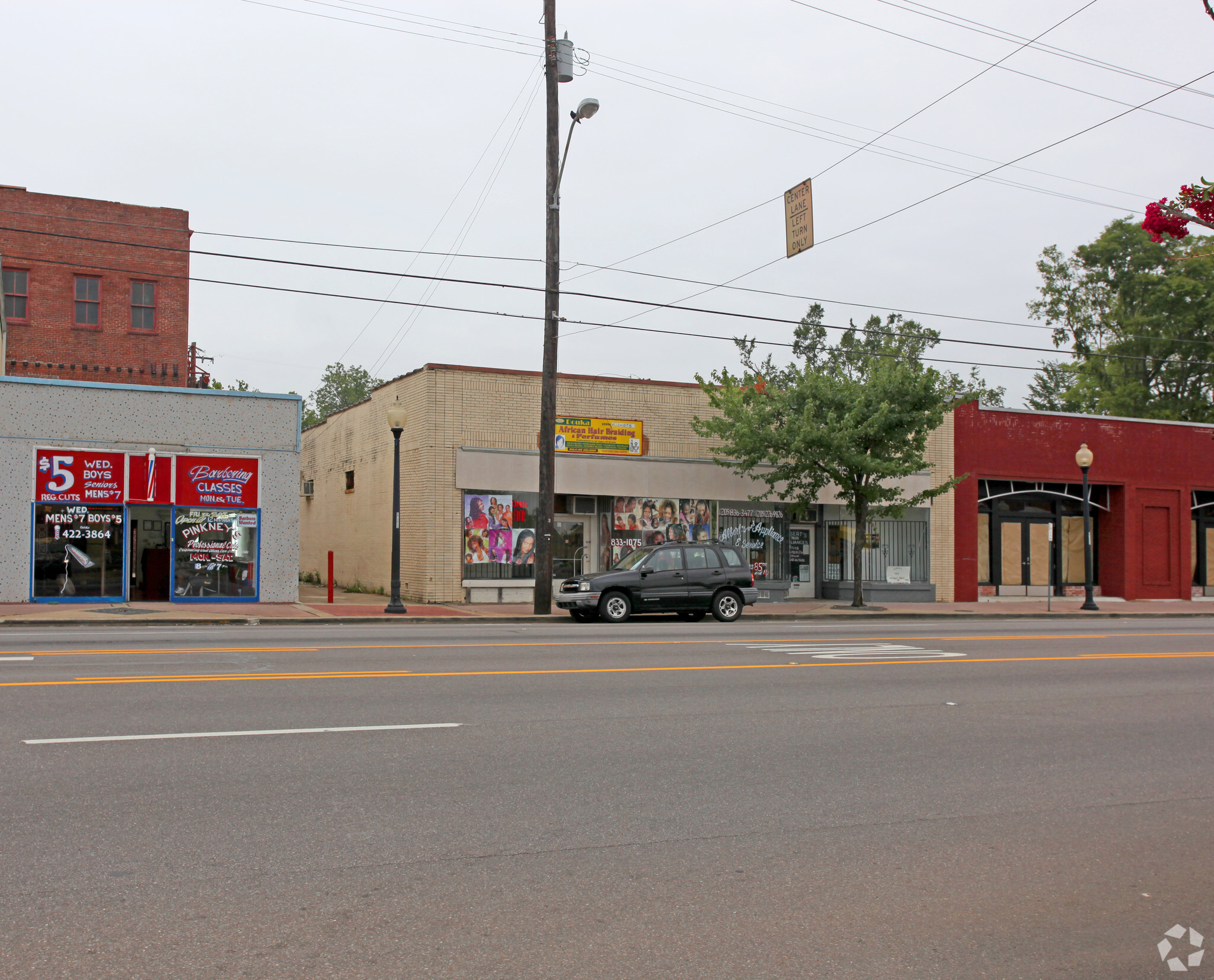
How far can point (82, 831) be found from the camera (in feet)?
17.5

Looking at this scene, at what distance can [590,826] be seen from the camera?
570 centimetres

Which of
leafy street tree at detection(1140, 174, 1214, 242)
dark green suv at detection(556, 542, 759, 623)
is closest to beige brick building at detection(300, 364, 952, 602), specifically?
dark green suv at detection(556, 542, 759, 623)

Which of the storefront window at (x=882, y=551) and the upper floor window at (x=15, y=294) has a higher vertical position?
the upper floor window at (x=15, y=294)

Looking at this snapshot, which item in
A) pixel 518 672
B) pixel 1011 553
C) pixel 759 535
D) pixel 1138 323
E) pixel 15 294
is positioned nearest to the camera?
pixel 518 672

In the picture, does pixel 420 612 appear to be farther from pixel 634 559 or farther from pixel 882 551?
pixel 882 551

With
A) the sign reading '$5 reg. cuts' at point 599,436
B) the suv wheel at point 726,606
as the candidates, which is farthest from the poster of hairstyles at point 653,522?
the suv wheel at point 726,606

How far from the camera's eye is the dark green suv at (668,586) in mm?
20484

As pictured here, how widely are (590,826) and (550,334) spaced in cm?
1703

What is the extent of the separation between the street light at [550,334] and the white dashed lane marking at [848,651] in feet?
24.8

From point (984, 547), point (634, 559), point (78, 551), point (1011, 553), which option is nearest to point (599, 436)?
point (634, 559)

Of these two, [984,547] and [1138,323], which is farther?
[1138,323]

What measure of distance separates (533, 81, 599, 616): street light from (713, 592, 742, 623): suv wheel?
3.43 m

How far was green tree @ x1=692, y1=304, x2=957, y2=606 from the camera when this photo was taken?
2409 centimetres

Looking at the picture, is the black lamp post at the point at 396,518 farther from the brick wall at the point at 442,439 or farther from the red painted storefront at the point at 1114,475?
the red painted storefront at the point at 1114,475
